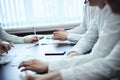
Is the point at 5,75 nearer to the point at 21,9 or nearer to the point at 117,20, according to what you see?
the point at 117,20

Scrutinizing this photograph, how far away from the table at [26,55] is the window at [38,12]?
3.98 ft

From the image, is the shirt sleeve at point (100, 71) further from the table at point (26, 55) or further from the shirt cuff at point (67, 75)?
the table at point (26, 55)

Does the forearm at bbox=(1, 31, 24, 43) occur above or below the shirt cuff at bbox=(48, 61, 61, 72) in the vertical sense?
below

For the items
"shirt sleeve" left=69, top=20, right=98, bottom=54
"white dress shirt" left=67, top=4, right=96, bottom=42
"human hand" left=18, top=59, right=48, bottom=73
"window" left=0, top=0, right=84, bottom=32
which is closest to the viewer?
"human hand" left=18, top=59, right=48, bottom=73

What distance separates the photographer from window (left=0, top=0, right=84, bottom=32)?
355 cm

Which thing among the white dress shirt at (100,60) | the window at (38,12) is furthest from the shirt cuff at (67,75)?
the window at (38,12)

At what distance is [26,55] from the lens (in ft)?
6.25

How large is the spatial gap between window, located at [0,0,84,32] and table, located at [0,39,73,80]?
1.21 metres

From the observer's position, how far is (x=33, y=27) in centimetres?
348

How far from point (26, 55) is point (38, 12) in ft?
5.88

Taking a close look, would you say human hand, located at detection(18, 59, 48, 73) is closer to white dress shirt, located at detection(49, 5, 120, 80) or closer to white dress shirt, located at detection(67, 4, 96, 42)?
white dress shirt, located at detection(49, 5, 120, 80)

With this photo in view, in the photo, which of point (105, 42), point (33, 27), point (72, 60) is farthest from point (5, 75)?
point (33, 27)

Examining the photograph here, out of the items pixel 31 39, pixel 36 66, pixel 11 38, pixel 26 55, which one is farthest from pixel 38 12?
pixel 36 66

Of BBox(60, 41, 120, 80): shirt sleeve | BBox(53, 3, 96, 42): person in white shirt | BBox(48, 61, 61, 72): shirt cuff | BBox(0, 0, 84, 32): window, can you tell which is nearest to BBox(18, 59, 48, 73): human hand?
BBox(48, 61, 61, 72): shirt cuff
